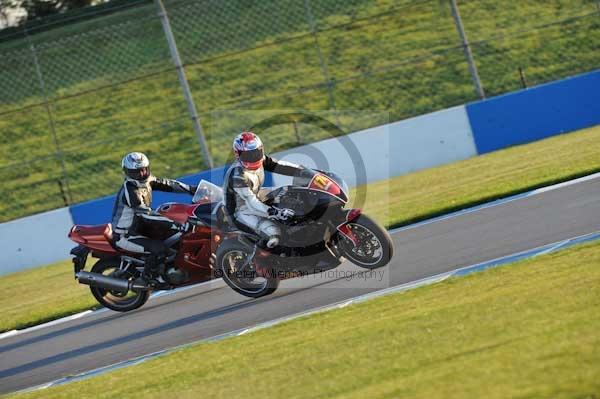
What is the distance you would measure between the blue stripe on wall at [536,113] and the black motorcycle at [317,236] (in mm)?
10387

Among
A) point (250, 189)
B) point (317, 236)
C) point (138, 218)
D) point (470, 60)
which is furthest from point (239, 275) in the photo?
point (470, 60)

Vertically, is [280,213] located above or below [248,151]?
below

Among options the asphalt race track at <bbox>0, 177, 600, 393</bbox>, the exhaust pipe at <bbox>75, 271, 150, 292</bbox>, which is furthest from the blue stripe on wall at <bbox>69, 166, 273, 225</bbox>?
the exhaust pipe at <bbox>75, 271, 150, 292</bbox>

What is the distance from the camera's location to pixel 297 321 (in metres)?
8.40

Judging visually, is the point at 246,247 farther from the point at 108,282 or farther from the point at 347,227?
the point at 108,282

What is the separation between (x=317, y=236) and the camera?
952 cm

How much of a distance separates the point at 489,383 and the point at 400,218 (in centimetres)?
840

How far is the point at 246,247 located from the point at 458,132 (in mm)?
10489

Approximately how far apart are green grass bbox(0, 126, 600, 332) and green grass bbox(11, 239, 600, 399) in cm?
499

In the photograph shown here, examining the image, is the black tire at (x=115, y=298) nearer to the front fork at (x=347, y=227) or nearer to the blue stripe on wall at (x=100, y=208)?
the front fork at (x=347, y=227)

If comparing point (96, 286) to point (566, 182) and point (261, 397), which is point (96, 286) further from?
point (566, 182)

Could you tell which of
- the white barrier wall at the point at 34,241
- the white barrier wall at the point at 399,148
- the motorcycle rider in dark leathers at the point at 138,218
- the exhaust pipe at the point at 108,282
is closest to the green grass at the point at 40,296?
the white barrier wall at the point at 34,241

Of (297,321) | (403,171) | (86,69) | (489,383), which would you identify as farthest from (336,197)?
(86,69)

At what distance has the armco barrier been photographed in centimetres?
1925
